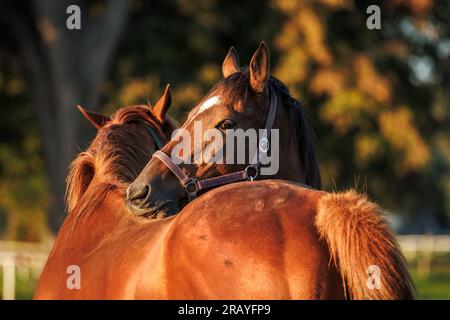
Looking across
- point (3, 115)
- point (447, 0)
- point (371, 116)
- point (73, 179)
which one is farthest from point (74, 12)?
point (73, 179)

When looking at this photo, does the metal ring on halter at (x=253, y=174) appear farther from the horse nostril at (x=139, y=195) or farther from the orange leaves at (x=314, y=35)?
the orange leaves at (x=314, y=35)

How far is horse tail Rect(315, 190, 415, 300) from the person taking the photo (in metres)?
3.02

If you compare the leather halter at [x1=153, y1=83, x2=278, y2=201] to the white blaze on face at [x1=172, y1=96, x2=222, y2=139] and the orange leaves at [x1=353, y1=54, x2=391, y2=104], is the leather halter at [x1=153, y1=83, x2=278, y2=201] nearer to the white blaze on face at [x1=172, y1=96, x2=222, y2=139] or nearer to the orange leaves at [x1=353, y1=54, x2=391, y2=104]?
the white blaze on face at [x1=172, y1=96, x2=222, y2=139]

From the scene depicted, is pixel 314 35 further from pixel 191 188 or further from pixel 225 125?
pixel 191 188

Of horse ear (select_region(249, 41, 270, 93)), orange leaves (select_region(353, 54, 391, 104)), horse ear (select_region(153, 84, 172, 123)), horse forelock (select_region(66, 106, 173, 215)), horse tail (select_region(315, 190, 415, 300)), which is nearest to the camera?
horse tail (select_region(315, 190, 415, 300))

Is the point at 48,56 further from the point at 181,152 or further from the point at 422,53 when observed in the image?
the point at 181,152

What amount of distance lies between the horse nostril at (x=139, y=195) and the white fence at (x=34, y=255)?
1092 centimetres

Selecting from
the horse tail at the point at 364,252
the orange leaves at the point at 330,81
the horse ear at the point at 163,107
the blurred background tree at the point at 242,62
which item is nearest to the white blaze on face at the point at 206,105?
the horse ear at the point at 163,107

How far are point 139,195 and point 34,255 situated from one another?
14.0m

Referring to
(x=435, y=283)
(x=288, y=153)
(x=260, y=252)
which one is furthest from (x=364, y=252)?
(x=435, y=283)

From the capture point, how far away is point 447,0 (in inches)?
766

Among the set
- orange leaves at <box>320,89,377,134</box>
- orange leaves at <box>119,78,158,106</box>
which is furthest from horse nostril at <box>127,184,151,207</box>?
orange leaves at <box>320,89,377,134</box>

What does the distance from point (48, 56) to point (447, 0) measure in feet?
31.5

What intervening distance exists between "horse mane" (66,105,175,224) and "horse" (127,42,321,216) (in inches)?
17.3
